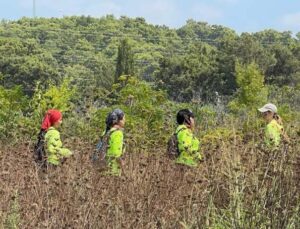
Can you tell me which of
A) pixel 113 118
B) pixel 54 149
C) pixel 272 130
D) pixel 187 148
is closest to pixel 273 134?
pixel 272 130

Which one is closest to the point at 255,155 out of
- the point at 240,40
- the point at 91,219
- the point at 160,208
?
the point at 160,208

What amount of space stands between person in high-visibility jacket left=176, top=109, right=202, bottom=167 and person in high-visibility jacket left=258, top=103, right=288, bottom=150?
2.15 feet

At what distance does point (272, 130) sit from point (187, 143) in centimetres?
81

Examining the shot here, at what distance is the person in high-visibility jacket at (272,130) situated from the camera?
5110 millimetres

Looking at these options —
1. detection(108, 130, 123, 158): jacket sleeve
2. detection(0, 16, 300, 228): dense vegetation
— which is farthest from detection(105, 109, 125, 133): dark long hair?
detection(0, 16, 300, 228): dense vegetation

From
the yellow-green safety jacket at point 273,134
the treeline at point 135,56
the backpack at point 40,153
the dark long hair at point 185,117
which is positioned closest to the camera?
the yellow-green safety jacket at point 273,134

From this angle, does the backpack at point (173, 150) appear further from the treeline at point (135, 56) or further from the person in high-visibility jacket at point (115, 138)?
the treeline at point (135, 56)

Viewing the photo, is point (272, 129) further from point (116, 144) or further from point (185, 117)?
point (116, 144)

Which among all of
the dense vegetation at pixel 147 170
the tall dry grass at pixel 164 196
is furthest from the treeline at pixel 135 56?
the tall dry grass at pixel 164 196

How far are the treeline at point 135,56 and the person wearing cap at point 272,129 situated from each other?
31070 mm

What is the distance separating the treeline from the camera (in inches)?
2579

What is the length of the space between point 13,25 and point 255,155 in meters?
103

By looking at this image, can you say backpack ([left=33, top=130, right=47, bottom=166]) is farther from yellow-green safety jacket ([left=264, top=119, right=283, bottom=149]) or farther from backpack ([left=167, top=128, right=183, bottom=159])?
yellow-green safety jacket ([left=264, top=119, right=283, bottom=149])

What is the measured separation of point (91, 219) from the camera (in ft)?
14.5
